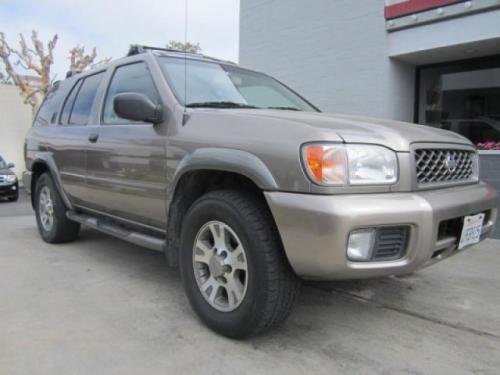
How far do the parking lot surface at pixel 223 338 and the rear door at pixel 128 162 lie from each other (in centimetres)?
64

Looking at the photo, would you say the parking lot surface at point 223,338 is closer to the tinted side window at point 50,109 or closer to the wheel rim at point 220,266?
the wheel rim at point 220,266

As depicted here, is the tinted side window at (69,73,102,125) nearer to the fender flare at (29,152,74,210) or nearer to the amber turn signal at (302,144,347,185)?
the fender flare at (29,152,74,210)

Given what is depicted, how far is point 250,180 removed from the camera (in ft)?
9.12

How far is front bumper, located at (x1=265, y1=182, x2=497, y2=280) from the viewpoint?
228 cm

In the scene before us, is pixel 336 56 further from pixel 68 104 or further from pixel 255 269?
pixel 255 269

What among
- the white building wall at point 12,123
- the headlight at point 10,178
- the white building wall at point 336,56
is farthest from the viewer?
the white building wall at point 12,123

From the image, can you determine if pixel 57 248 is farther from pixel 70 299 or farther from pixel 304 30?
pixel 304 30

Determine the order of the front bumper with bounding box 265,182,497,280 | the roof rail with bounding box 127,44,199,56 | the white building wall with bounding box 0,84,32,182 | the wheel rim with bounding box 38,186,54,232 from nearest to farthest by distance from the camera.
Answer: the front bumper with bounding box 265,182,497,280 < the roof rail with bounding box 127,44,199,56 < the wheel rim with bounding box 38,186,54,232 < the white building wall with bounding box 0,84,32,182

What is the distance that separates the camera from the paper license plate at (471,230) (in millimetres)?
2802

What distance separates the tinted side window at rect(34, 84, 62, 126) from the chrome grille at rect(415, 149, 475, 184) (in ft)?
13.5

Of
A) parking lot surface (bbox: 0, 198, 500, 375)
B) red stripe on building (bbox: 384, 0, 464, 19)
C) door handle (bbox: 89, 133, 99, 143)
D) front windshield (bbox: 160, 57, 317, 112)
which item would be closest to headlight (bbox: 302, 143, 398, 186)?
parking lot surface (bbox: 0, 198, 500, 375)

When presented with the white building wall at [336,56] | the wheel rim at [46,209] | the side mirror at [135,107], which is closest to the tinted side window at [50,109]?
the wheel rim at [46,209]

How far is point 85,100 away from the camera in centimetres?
466

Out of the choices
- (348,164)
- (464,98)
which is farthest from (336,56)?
(348,164)
